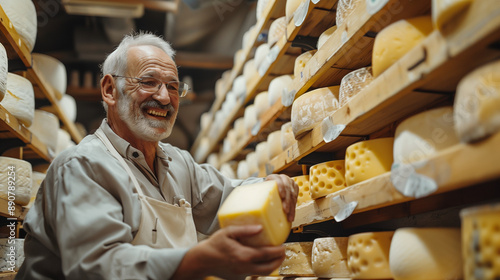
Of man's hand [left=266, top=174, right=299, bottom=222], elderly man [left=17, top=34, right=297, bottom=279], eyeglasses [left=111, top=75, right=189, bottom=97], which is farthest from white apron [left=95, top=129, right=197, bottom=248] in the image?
man's hand [left=266, top=174, right=299, bottom=222]

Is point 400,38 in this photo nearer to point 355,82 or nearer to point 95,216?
point 355,82

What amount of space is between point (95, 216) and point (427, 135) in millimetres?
1046

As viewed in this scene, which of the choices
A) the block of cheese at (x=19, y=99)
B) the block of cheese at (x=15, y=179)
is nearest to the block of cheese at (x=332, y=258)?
the block of cheese at (x=15, y=179)

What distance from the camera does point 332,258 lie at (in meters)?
1.68

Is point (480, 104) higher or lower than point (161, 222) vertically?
higher

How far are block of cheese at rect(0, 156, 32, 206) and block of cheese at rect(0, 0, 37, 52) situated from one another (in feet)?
2.57

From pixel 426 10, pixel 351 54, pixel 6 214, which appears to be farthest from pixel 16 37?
pixel 426 10

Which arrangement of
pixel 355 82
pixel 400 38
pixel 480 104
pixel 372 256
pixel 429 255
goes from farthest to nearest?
pixel 355 82 < pixel 372 256 < pixel 400 38 < pixel 429 255 < pixel 480 104

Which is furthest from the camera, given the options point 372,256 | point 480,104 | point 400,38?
point 372,256

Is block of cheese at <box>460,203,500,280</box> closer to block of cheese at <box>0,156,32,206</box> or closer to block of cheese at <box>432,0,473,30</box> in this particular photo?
block of cheese at <box>432,0,473,30</box>

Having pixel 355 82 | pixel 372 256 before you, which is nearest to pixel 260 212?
pixel 372 256

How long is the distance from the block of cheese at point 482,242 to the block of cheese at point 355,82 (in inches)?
27.7

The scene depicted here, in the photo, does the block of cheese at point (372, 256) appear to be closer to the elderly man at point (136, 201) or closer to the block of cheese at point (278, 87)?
the elderly man at point (136, 201)

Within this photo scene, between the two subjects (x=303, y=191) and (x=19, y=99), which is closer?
(x=303, y=191)
